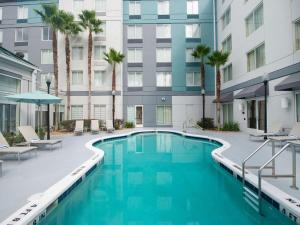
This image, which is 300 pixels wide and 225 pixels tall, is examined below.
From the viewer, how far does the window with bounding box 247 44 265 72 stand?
15.7 meters

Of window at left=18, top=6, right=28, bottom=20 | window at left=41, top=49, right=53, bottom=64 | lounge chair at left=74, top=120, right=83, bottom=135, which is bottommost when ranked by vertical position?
lounge chair at left=74, top=120, right=83, bottom=135

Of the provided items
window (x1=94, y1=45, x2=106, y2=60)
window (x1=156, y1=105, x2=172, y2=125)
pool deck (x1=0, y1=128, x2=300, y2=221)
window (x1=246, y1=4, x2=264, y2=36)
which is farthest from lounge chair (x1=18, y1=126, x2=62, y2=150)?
window (x1=156, y1=105, x2=172, y2=125)

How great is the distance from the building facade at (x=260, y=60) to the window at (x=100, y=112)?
12.5 metres

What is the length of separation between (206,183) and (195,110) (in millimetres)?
19328

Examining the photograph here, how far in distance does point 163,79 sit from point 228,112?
8.00 meters

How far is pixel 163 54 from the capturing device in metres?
25.9

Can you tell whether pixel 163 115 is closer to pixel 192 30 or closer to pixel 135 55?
pixel 135 55

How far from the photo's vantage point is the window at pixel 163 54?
25.9m

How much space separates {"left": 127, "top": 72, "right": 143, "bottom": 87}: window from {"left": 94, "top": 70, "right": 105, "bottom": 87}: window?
116 inches

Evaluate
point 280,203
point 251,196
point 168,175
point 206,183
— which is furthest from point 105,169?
point 280,203

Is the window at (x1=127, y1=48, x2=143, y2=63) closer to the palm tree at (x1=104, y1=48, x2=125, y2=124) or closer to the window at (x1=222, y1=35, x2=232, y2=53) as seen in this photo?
the palm tree at (x1=104, y1=48, x2=125, y2=124)

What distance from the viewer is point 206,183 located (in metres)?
6.62

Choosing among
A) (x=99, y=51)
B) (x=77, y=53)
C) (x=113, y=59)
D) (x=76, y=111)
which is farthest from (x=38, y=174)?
(x=77, y=53)

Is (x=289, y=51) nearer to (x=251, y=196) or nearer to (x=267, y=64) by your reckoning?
(x=267, y=64)
